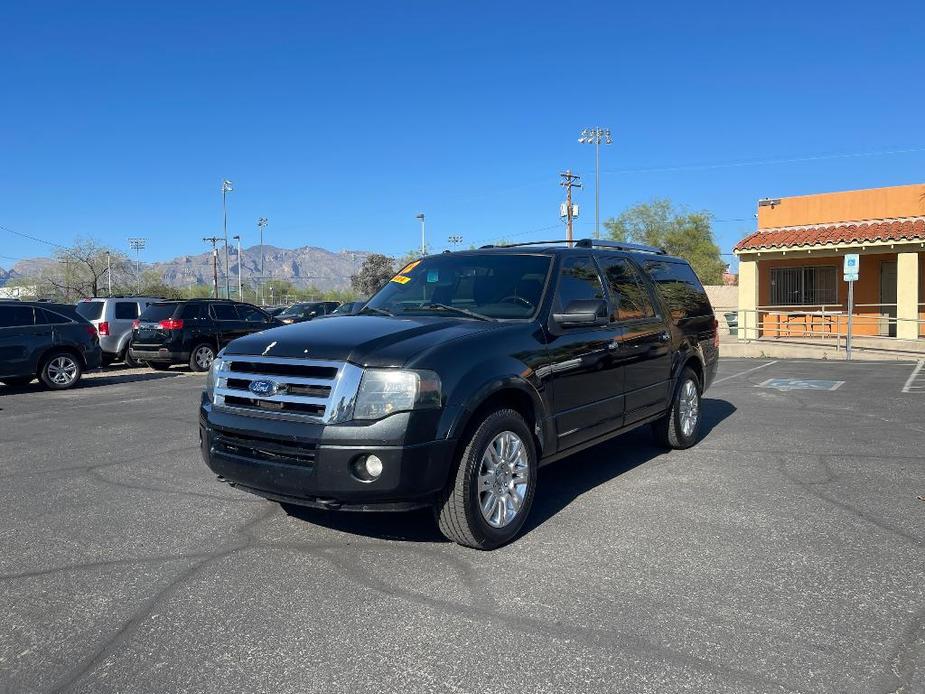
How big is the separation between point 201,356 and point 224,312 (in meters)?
1.19

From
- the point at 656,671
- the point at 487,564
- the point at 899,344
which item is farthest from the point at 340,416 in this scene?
the point at 899,344

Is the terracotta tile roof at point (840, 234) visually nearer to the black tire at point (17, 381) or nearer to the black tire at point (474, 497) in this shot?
the black tire at point (17, 381)

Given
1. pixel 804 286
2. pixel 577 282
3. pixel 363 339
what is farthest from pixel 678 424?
pixel 804 286

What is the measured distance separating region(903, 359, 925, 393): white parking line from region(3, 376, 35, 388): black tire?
1468 cm

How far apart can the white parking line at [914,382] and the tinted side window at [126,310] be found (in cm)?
1584

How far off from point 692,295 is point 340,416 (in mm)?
4879

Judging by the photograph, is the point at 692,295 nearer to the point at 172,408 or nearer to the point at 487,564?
the point at 487,564

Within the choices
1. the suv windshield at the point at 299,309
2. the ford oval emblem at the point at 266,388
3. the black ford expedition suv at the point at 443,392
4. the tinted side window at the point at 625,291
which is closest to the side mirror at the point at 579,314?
the black ford expedition suv at the point at 443,392

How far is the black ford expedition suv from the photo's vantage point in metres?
3.99

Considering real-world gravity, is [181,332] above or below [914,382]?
above

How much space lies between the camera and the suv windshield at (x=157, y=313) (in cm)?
1602

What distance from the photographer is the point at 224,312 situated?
55.8 feet

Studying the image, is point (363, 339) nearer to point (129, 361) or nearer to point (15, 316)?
point (15, 316)

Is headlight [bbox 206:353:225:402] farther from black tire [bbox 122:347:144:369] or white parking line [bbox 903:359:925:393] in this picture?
black tire [bbox 122:347:144:369]
